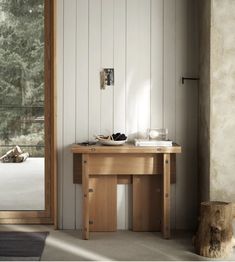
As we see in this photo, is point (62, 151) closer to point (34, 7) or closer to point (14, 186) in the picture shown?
point (14, 186)

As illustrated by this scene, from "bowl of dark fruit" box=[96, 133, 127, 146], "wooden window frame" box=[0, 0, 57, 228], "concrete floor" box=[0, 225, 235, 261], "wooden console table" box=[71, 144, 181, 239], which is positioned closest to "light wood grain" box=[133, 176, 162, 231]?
"wooden console table" box=[71, 144, 181, 239]

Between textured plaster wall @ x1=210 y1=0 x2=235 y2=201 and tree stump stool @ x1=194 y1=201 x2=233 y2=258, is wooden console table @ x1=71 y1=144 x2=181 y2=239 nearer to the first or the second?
textured plaster wall @ x1=210 y1=0 x2=235 y2=201

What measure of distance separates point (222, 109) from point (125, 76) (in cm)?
107

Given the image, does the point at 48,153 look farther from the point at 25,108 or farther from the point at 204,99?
the point at 204,99

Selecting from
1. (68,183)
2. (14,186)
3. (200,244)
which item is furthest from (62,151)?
(200,244)

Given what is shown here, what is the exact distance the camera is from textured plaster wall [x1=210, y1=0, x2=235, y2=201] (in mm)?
4148

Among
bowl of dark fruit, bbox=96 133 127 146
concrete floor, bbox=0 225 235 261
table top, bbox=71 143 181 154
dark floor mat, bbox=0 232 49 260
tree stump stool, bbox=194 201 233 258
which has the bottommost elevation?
concrete floor, bbox=0 225 235 261

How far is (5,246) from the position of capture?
4008 millimetres

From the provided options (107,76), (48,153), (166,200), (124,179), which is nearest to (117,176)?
(124,179)

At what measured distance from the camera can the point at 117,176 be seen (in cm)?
464

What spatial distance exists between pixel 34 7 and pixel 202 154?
7.51ft

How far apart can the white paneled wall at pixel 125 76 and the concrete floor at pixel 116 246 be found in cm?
30

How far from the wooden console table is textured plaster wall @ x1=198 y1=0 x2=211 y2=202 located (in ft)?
0.90

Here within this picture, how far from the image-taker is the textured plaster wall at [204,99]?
4242mm
